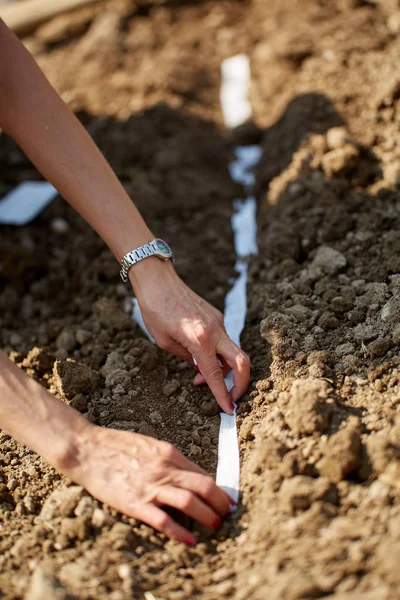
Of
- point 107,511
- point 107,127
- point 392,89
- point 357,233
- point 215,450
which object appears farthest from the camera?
point 107,127

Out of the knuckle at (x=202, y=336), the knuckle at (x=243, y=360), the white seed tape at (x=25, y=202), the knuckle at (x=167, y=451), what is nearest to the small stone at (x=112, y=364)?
the knuckle at (x=202, y=336)

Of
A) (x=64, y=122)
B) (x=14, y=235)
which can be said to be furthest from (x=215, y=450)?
(x=14, y=235)

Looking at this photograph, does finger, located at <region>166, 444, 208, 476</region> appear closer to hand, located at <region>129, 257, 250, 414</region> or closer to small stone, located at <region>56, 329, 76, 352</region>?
hand, located at <region>129, 257, 250, 414</region>

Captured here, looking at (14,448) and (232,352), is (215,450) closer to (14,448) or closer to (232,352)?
(232,352)

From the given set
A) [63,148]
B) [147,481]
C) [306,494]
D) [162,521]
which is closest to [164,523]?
[162,521]

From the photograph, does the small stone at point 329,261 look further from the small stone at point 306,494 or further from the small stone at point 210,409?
the small stone at point 306,494

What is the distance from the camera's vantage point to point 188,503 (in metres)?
1.58

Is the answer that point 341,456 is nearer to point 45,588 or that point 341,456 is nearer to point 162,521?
point 162,521

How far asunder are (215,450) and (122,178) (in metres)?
1.88

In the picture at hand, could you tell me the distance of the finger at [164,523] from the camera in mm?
1595

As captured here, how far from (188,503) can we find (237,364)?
0.54 meters

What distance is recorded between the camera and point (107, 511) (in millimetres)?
1688

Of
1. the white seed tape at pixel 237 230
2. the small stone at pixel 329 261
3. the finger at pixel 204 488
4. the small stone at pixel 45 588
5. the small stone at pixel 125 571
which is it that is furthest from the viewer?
the small stone at pixel 329 261

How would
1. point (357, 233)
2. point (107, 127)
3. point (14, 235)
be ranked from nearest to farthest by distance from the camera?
point (357, 233) → point (14, 235) → point (107, 127)
